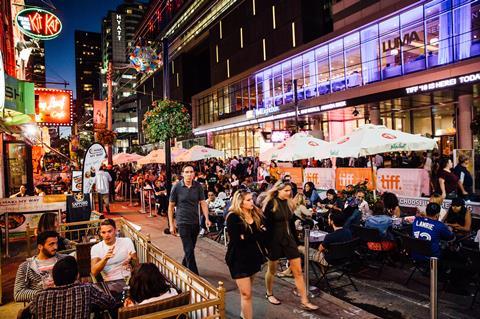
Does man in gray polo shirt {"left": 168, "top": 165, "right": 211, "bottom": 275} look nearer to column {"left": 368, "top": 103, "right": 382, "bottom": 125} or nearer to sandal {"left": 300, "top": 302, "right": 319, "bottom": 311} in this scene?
sandal {"left": 300, "top": 302, "right": 319, "bottom": 311}

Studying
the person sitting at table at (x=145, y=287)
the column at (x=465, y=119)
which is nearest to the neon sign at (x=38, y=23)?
the person sitting at table at (x=145, y=287)

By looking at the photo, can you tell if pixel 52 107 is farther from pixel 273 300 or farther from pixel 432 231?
pixel 432 231

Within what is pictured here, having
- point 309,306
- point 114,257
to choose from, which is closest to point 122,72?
point 114,257

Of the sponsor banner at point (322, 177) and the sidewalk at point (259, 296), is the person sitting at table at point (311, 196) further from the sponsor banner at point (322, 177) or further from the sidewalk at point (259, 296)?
the sidewalk at point (259, 296)

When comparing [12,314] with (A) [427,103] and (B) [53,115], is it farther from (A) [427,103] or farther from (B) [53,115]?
(A) [427,103]

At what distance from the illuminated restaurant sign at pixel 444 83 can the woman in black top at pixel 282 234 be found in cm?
1339

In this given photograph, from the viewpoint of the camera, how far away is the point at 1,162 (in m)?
12.1

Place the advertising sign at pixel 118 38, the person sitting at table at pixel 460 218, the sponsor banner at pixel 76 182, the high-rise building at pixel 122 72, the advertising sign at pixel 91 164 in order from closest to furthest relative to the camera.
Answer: the person sitting at table at pixel 460 218, the advertising sign at pixel 91 164, the sponsor banner at pixel 76 182, the high-rise building at pixel 122 72, the advertising sign at pixel 118 38

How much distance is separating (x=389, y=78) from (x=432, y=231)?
51.5ft

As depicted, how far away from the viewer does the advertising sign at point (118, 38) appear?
392 ft

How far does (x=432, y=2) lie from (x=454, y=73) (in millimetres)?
4353

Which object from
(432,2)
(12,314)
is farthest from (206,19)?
(12,314)

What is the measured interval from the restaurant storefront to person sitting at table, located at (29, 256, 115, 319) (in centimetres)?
1641

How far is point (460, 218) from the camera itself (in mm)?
7043
